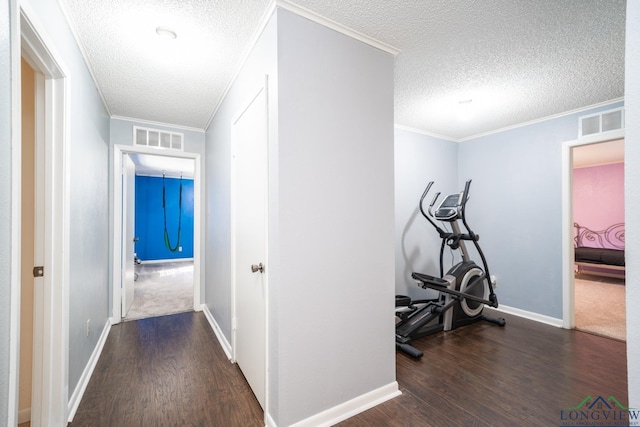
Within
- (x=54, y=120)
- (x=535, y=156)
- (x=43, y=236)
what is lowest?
(x=43, y=236)

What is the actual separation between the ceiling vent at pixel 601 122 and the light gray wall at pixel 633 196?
3.07 meters

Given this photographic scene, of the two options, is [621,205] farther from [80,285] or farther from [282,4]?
[80,285]

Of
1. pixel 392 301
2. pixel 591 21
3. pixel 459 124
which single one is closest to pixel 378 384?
pixel 392 301

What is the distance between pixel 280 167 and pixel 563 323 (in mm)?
3754

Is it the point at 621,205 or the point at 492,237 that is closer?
the point at 492,237

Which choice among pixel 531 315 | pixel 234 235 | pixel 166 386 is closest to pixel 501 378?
pixel 531 315

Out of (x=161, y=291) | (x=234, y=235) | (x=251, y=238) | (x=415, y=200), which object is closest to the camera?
(x=251, y=238)

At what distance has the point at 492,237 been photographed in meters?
3.69

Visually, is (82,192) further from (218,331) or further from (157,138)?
(218,331)

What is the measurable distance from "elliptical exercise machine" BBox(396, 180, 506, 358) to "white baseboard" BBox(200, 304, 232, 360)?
1633 mm

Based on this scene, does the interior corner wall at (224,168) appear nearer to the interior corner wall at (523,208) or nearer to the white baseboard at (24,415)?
the white baseboard at (24,415)

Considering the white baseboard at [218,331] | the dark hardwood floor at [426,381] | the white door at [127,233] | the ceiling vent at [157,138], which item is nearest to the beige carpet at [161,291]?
the white door at [127,233]

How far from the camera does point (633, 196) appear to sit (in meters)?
0.69

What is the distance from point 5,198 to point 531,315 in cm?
466
